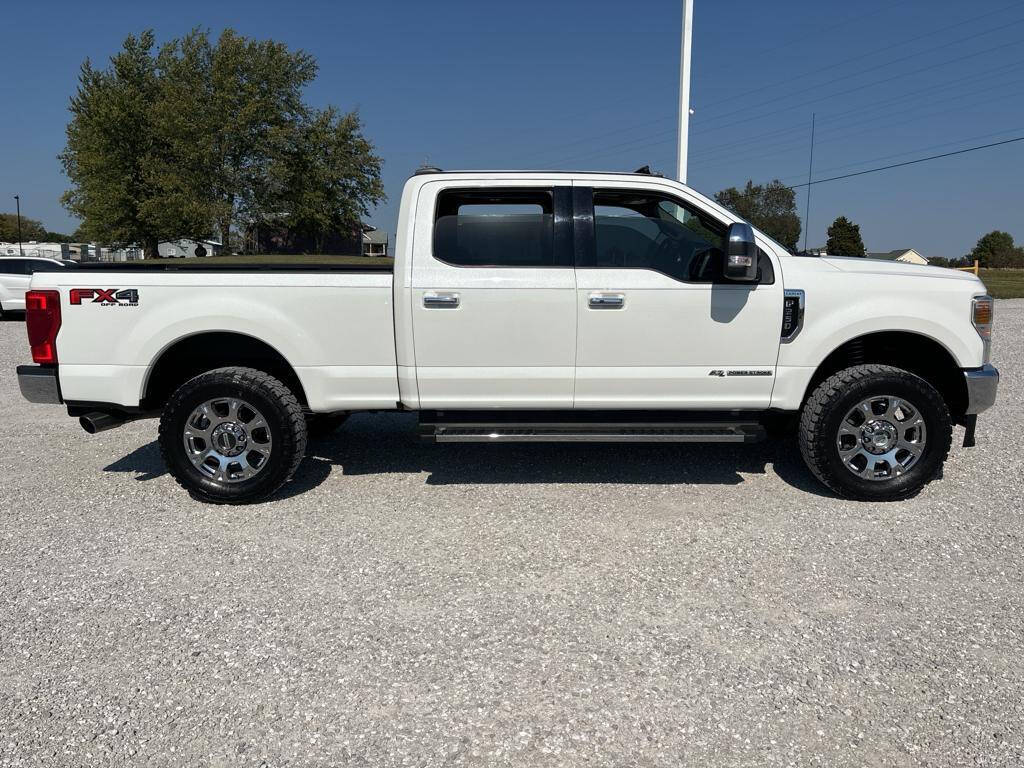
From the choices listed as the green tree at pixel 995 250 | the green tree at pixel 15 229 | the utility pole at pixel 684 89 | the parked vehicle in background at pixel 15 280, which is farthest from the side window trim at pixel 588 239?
the green tree at pixel 15 229

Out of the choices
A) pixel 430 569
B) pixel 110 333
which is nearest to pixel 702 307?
pixel 430 569

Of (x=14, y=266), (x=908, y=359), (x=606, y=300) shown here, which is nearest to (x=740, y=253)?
(x=606, y=300)

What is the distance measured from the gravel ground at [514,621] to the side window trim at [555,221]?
5.07ft

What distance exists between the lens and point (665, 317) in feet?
15.0

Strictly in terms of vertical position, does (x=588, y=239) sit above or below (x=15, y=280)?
above

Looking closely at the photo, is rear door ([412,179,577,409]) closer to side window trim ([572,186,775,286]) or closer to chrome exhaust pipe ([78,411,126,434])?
side window trim ([572,186,775,286])

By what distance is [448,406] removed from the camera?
187 inches

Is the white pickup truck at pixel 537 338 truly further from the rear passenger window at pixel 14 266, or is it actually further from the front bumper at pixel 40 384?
the rear passenger window at pixel 14 266

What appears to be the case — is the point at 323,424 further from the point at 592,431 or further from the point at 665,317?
the point at 665,317

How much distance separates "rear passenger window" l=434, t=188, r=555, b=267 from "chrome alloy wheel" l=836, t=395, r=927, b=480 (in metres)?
2.25

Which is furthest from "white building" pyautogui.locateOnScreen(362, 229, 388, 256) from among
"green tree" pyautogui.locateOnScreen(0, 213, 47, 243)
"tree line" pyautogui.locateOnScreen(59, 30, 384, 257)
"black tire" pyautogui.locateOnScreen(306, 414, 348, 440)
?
"green tree" pyautogui.locateOnScreen(0, 213, 47, 243)

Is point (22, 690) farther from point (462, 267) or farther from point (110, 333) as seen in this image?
point (462, 267)

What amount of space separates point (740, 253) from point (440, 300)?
72.3 inches

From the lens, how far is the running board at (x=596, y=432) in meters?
4.61
